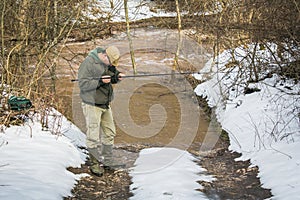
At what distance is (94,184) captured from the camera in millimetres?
5918

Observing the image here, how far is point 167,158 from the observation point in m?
7.04

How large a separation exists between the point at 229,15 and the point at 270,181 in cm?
659

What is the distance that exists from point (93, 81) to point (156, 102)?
692 cm

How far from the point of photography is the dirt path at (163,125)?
5750 mm

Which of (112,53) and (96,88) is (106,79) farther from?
(112,53)

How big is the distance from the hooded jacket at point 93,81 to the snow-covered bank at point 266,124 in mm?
2678

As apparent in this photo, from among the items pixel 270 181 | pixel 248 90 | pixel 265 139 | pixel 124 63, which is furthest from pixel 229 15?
pixel 124 63

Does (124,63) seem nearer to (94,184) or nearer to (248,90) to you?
(248,90)

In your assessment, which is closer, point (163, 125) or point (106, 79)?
point (106, 79)

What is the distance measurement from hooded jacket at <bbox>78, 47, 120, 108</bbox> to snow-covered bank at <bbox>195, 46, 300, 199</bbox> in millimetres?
2678

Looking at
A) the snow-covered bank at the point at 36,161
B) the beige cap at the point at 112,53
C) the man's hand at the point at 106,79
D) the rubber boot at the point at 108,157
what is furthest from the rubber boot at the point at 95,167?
the beige cap at the point at 112,53

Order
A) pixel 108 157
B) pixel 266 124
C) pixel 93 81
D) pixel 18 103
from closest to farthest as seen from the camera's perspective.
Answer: pixel 93 81, pixel 108 157, pixel 18 103, pixel 266 124

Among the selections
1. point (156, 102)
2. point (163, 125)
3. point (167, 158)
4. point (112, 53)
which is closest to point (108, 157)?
point (167, 158)

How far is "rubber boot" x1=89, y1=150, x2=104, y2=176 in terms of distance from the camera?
247 inches
